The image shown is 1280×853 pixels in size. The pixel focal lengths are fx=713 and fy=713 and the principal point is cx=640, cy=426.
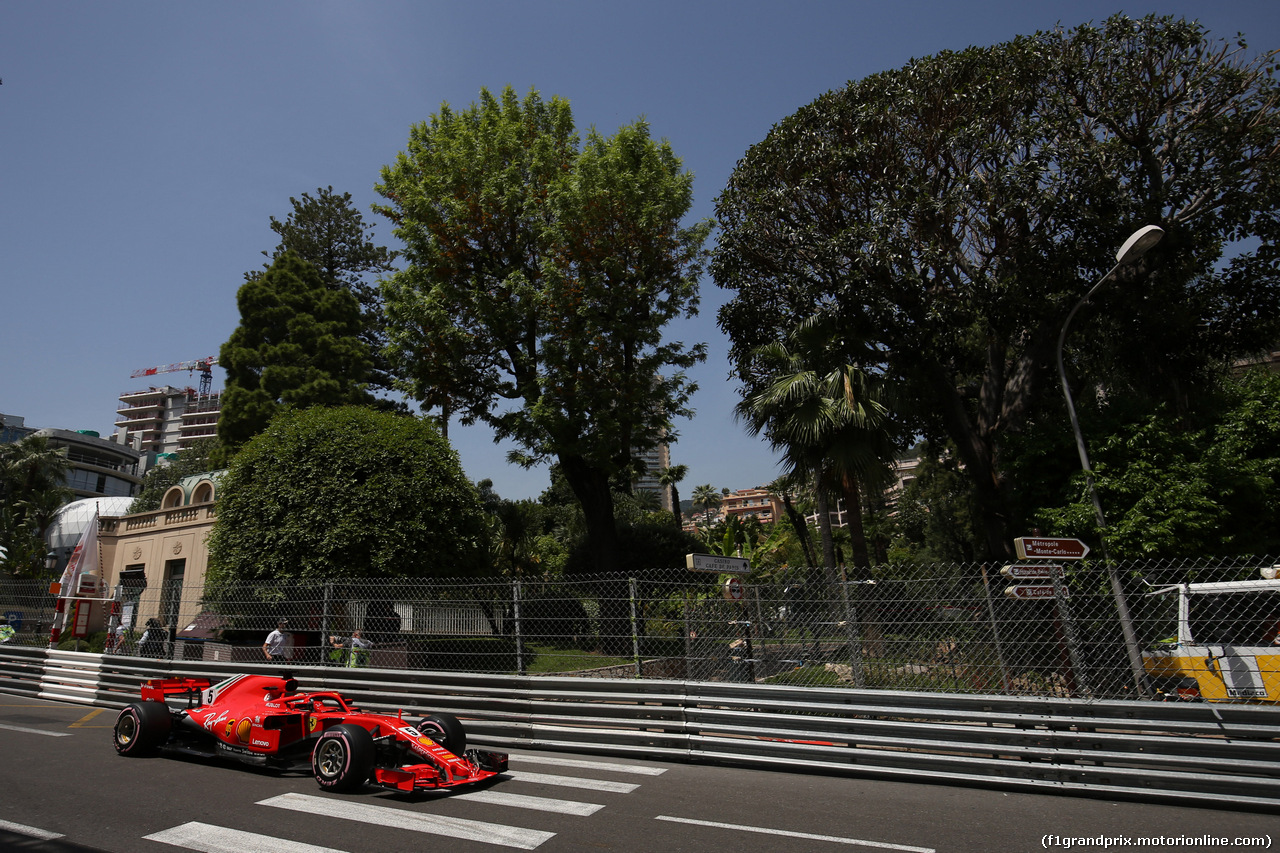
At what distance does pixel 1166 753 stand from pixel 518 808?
17.0 ft

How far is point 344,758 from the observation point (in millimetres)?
6371

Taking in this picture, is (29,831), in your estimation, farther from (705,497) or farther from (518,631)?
(705,497)

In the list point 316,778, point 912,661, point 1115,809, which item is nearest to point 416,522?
point 316,778

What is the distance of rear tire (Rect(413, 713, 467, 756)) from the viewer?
682 cm

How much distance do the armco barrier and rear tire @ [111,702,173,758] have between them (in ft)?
6.82

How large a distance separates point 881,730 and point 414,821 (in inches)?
163

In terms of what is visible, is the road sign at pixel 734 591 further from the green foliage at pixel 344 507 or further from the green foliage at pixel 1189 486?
the green foliage at pixel 344 507

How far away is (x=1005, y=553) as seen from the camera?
17422mm

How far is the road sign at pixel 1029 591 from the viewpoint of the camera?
20.5 ft

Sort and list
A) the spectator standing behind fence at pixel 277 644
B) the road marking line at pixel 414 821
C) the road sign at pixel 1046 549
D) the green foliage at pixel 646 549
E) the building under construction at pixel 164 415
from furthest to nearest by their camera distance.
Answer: the building under construction at pixel 164 415 < the green foliage at pixel 646 549 < the spectator standing behind fence at pixel 277 644 < the road sign at pixel 1046 549 < the road marking line at pixel 414 821

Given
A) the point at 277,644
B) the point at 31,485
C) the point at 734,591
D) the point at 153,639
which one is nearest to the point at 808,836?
the point at 734,591

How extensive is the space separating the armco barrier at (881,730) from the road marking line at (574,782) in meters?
1.00

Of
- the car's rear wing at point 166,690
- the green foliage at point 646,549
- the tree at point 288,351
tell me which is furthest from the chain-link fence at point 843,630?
the tree at point 288,351

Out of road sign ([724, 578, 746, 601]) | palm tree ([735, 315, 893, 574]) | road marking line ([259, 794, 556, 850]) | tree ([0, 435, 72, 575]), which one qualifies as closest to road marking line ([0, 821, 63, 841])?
road marking line ([259, 794, 556, 850])
